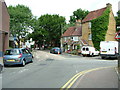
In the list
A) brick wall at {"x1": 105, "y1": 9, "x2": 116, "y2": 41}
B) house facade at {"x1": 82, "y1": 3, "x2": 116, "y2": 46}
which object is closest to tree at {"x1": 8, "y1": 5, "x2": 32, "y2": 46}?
house facade at {"x1": 82, "y1": 3, "x2": 116, "y2": 46}

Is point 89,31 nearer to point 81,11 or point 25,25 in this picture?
point 25,25

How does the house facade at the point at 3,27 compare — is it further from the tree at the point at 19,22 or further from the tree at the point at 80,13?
the tree at the point at 80,13

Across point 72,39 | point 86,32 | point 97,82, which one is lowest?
point 97,82

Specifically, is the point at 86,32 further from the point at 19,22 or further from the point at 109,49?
the point at 109,49

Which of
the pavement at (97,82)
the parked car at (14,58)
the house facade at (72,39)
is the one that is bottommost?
the pavement at (97,82)

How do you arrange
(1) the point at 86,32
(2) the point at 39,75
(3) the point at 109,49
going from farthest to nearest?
(1) the point at 86,32 < (3) the point at 109,49 < (2) the point at 39,75

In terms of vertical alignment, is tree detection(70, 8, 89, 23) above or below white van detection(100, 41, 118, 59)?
above

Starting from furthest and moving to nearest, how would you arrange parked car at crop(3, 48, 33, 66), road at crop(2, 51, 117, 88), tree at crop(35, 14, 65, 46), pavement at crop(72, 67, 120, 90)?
tree at crop(35, 14, 65, 46), parked car at crop(3, 48, 33, 66), road at crop(2, 51, 117, 88), pavement at crop(72, 67, 120, 90)

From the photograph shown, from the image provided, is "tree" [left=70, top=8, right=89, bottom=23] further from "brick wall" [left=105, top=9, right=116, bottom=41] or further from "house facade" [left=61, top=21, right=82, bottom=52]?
"brick wall" [left=105, top=9, right=116, bottom=41]

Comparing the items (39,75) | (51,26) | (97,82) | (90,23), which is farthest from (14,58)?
(51,26)

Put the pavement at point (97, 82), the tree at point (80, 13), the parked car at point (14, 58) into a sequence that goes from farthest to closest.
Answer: the tree at point (80, 13), the parked car at point (14, 58), the pavement at point (97, 82)

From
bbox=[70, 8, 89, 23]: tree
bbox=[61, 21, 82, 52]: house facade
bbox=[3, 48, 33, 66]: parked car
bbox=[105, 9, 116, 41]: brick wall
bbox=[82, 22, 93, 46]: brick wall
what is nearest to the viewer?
bbox=[3, 48, 33, 66]: parked car

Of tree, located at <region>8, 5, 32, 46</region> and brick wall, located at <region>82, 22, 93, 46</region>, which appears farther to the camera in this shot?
brick wall, located at <region>82, 22, 93, 46</region>

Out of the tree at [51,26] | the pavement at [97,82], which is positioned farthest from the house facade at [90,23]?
the pavement at [97,82]
